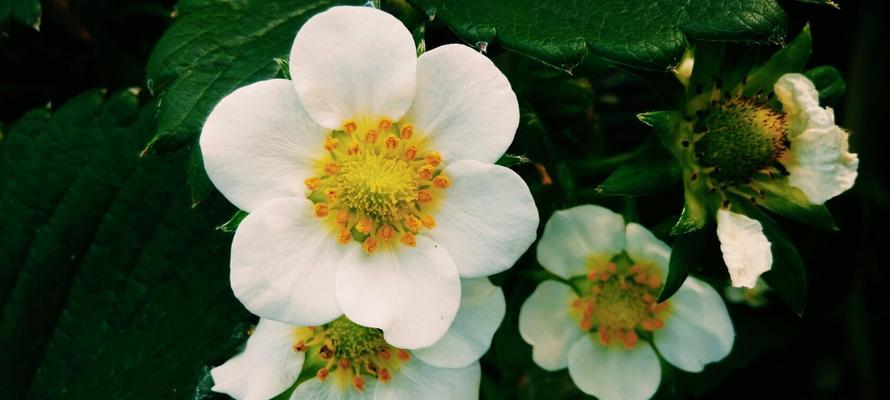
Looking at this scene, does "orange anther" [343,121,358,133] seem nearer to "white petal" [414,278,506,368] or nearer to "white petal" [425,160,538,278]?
"white petal" [425,160,538,278]

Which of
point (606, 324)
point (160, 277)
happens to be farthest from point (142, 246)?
point (606, 324)

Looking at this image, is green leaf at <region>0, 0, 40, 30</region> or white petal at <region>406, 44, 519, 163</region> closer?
white petal at <region>406, 44, 519, 163</region>

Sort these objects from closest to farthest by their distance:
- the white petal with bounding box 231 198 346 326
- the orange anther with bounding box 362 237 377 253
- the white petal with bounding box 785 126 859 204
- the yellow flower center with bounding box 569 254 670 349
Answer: the white petal with bounding box 231 198 346 326 → the orange anther with bounding box 362 237 377 253 → the white petal with bounding box 785 126 859 204 → the yellow flower center with bounding box 569 254 670 349

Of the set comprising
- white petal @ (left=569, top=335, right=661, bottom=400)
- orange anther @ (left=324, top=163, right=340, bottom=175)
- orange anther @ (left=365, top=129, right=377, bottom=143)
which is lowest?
white petal @ (left=569, top=335, right=661, bottom=400)

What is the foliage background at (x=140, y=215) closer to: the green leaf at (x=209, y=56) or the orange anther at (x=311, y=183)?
the green leaf at (x=209, y=56)

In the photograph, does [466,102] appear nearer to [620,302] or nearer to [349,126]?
[349,126]

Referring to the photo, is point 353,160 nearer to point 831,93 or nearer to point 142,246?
point 142,246

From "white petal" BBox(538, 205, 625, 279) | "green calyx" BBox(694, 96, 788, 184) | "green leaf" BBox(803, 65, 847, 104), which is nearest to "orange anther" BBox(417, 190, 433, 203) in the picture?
"white petal" BBox(538, 205, 625, 279)

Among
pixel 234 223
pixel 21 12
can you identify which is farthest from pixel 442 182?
pixel 21 12
